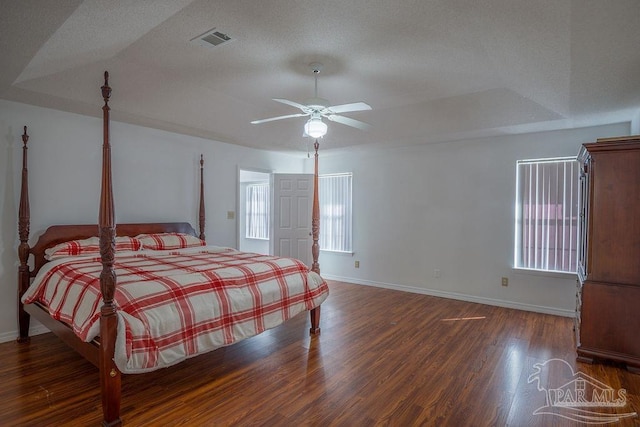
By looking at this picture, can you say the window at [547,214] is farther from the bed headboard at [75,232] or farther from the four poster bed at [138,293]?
the bed headboard at [75,232]

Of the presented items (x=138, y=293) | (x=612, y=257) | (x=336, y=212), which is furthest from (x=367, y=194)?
(x=138, y=293)

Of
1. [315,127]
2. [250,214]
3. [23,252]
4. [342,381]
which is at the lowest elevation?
[342,381]

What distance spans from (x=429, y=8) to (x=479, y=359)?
9.27ft

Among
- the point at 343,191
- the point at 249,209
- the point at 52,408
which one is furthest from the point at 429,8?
the point at 249,209

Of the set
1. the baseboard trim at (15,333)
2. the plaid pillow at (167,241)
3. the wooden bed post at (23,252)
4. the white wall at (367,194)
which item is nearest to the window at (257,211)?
the white wall at (367,194)

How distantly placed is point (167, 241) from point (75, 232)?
93 cm

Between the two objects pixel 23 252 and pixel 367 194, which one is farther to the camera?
pixel 367 194

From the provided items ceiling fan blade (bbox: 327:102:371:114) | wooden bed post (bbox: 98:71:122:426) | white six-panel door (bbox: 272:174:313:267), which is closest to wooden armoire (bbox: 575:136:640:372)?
ceiling fan blade (bbox: 327:102:371:114)

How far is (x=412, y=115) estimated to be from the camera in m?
4.36

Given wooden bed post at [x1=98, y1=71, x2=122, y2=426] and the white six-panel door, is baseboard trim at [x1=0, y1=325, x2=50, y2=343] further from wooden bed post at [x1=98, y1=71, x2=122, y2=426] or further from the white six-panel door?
the white six-panel door

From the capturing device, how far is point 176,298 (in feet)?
7.73

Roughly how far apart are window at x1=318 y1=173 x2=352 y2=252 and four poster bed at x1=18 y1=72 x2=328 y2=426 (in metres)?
2.42

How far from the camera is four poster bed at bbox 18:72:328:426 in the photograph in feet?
6.75

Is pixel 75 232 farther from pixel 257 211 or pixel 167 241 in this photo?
pixel 257 211
